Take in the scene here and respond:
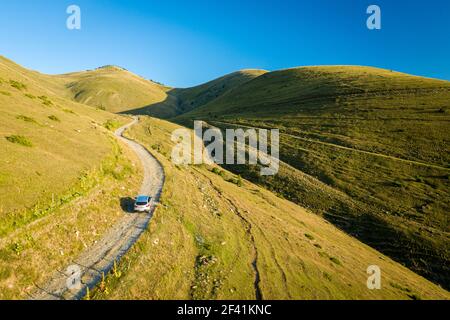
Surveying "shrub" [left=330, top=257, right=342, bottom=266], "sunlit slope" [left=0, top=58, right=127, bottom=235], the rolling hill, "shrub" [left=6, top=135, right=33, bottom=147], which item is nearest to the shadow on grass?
the rolling hill

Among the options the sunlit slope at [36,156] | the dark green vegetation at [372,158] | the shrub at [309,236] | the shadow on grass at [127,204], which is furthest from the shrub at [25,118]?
the dark green vegetation at [372,158]

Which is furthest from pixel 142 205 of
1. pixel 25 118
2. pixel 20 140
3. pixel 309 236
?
pixel 25 118

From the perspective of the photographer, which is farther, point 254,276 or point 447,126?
point 447,126

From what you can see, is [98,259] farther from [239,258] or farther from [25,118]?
[25,118]

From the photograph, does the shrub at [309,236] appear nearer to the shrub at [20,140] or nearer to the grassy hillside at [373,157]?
the grassy hillside at [373,157]

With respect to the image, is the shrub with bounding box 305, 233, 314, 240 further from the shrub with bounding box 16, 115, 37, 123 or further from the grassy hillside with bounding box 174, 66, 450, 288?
the shrub with bounding box 16, 115, 37, 123
